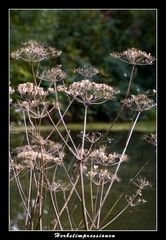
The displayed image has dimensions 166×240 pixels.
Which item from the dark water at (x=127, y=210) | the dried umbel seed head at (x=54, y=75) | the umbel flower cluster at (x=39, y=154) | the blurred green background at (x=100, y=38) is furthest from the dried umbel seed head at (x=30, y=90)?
the blurred green background at (x=100, y=38)

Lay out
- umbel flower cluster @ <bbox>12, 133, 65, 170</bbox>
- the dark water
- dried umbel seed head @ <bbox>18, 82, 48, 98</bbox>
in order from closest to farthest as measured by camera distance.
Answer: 1. umbel flower cluster @ <bbox>12, 133, 65, 170</bbox>
2. dried umbel seed head @ <bbox>18, 82, 48, 98</bbox>
3. the dark water

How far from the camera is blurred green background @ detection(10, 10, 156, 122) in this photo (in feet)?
51.0

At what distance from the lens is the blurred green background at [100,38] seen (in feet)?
51.0

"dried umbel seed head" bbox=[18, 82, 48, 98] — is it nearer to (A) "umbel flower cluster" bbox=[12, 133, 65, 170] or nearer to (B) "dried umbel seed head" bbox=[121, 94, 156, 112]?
(A) "umbel flower cluster" bbox=[12, 133, 65, 170]

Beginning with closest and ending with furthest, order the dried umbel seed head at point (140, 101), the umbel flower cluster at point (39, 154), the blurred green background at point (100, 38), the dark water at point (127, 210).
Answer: the umbel flower cluster at point (39, 154) → the dried umbel seed head at point (140, 101) → the dark water at point (127, 210) → the blurred green background at point (100, 38)

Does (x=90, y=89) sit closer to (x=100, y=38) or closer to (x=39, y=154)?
(x=39, y=154)

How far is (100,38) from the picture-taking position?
1758 centimetres

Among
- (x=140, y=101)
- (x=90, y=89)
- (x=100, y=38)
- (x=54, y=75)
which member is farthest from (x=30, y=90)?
(x=100, y=38)

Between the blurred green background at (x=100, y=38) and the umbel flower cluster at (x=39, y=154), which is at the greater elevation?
the blurred green background at (x=100, y=38)

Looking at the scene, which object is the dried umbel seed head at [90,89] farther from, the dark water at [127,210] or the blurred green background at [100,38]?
the blurred green background at [100,38]

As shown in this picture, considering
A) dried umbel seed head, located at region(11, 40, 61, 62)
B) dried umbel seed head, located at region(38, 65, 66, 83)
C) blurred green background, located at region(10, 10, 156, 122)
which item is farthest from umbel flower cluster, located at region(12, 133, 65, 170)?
blurred green background, located at region(10, 10, 156, 122)

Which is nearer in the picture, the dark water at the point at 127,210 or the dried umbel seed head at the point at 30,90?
the dried umbel seed head at the point at 30,90

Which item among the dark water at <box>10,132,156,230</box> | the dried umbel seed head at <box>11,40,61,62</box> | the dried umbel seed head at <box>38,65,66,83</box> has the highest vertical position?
the dried umbel seed head at <box>11,40,61,62</box>
